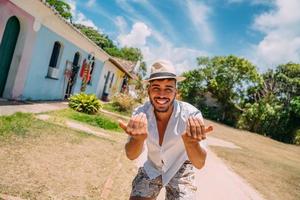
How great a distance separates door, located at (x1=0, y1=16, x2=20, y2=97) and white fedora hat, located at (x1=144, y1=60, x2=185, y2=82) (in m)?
8.43

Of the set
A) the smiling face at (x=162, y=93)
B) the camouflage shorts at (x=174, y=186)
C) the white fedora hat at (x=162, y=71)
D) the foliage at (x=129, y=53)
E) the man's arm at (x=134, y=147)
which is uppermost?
the foliage at (x=129, y=53)

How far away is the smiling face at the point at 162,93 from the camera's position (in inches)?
113

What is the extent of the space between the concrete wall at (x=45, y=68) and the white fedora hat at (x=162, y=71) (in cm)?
956

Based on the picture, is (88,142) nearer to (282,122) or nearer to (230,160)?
(230,160)

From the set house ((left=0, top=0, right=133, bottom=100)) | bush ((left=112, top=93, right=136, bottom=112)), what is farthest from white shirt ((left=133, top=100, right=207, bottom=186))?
bush ((left=112, top=93, right=136, bottom=112))

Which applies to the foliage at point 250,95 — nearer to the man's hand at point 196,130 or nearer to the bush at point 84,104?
the bush at point 84,104

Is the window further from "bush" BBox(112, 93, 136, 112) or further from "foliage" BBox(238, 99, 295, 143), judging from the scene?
"foliage" BBox(238, 99, 295, 143)

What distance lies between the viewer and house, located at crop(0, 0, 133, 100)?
1030 cm

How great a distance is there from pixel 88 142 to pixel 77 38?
8.24m

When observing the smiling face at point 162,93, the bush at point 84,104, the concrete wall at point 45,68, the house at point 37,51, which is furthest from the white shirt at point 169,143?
the bush at point 84,104

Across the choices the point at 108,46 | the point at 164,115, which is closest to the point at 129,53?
the point at 108,46

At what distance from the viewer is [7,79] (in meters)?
11.0

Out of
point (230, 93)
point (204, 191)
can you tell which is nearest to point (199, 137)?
point (204, 191)

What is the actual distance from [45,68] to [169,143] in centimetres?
1107
